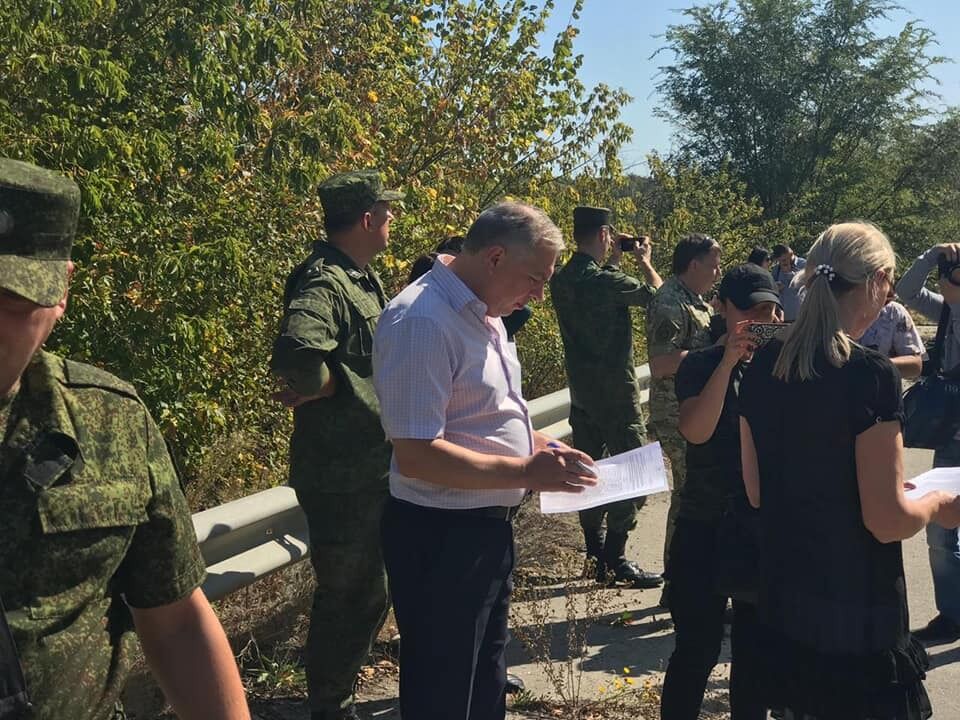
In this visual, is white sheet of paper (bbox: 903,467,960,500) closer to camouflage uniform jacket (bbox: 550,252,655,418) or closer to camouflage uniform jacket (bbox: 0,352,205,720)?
camouflage uniform jacket (bbox: 0,352,205,720)

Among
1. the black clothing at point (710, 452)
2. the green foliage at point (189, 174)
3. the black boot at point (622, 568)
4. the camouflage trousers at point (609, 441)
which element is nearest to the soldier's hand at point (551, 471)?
the black clothing at point (710, 452)

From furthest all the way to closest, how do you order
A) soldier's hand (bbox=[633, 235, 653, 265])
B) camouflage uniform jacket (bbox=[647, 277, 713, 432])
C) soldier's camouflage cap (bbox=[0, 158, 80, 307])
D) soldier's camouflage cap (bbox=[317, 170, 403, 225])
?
soldier's hand (bbox=[633, 235, 653, 265]) < camouflage uniform jacket (bbox=[647, 277, 713, 432]) < soldier's camouflage cap (bbox=[317, 170, 403, 225]) < soldier's camouflage cap (bbox=[0, 158, 80, 307])

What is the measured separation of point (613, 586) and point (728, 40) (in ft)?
94.5

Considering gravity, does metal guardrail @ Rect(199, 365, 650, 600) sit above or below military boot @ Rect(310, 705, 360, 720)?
above

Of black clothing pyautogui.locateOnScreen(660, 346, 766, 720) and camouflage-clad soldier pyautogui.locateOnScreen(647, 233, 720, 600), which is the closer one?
black clothing pyautogui.locateOnScreen(660, 346, 766, 720)

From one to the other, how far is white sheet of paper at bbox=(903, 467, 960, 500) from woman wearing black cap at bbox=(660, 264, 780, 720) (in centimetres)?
49

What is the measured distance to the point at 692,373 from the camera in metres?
3.82

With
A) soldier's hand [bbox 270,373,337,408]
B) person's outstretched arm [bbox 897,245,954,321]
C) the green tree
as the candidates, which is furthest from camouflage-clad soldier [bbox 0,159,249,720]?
the green tree

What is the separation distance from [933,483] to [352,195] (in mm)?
2401

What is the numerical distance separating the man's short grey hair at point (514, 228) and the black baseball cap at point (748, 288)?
→ 1.09 meters

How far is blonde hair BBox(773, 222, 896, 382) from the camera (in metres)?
2.80

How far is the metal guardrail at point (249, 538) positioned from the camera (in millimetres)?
3939

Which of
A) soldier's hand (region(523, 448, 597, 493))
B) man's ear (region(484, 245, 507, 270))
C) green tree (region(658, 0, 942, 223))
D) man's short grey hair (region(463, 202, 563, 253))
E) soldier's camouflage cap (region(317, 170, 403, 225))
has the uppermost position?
green tree (region(658, 0, 942, 223))

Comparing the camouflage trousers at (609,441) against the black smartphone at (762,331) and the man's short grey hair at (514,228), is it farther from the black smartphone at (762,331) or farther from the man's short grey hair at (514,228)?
the man's short grey hair at (514,228)
